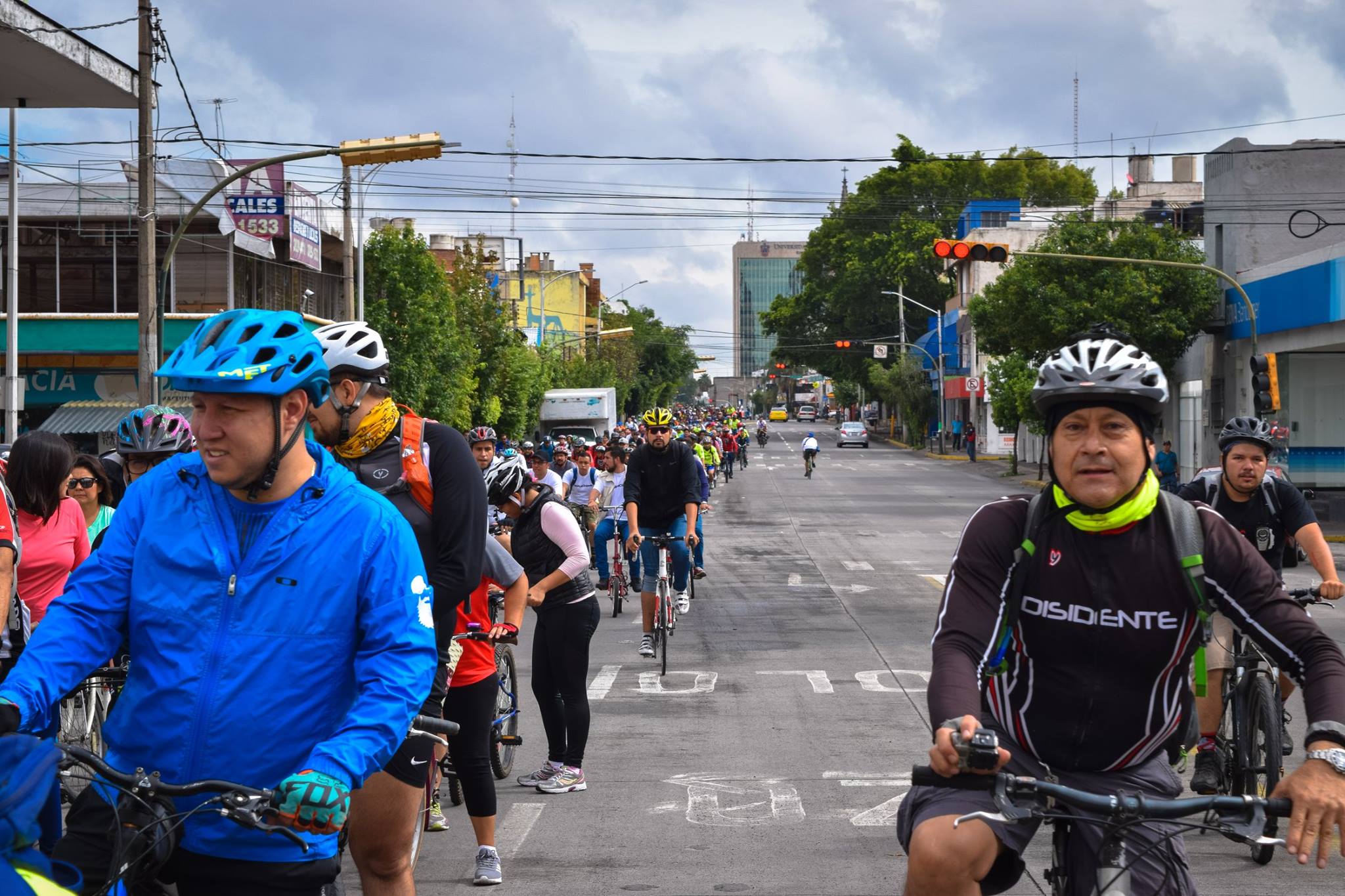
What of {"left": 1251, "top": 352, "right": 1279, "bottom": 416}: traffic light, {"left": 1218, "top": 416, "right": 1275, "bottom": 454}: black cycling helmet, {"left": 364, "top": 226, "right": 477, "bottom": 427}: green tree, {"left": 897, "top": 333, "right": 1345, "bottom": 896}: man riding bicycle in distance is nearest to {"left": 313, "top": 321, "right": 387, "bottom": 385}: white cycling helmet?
{"left": 897, "top": 333, "right": 1345, "bottom": 896}: man riding bicycle in distance

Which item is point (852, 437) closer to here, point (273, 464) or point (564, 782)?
point (564, 782)

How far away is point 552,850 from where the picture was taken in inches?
278

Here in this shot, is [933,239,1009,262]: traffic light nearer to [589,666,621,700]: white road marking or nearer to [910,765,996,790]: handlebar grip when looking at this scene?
[589,666,621,700]: white road marking

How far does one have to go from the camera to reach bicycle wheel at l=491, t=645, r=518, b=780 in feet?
28.3

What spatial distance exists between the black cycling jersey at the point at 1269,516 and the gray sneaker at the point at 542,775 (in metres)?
3.63

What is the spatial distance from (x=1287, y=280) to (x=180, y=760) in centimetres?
3441

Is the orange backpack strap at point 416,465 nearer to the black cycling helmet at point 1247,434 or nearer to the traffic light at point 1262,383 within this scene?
the black cycling helmet at point 1247,434

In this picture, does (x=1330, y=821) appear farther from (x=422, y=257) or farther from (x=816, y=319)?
(x=816, y=319)

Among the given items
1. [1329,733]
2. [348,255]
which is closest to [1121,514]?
[1329,733]

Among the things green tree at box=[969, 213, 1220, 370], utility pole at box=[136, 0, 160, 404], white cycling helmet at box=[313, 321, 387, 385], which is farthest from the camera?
green tree at box=[969, 213, 1220, 370]

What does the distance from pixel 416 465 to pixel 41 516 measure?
123 inches

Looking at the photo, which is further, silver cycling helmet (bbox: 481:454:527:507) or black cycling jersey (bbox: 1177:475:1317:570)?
silver cycling helmet (bbox: 481:454:527:507)

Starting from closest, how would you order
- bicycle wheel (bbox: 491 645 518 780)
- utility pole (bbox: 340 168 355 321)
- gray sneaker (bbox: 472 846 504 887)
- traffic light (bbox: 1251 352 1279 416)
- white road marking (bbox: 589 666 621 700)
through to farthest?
gray sneaker (bbox: 472 846 504 887), bicycle wheel (bbox: 491 645 518 780), white road marking (bbox: 589 666 621 700), traffic light (bbox: 1251 352 1279 416), utility pole (bbox: 340 168 355 321)

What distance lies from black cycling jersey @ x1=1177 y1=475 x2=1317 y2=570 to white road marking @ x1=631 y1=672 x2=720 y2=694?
16.4 feet
